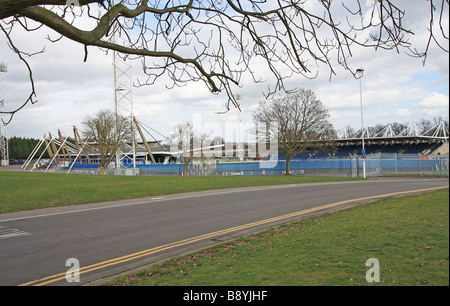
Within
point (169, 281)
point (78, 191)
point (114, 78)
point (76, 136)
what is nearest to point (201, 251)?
point (169, 281)

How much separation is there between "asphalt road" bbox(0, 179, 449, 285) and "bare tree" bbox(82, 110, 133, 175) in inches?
1307

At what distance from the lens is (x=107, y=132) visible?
47.1 meters

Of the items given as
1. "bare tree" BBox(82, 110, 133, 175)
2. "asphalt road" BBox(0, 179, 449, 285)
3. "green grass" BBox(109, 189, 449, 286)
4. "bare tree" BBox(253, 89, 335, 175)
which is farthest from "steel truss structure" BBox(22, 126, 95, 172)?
"green grass" BBox(109, 189, 449, 286)

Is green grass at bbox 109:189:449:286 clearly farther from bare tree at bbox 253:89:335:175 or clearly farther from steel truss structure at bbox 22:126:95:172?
steel truss structure at bbox 22:126:95:172

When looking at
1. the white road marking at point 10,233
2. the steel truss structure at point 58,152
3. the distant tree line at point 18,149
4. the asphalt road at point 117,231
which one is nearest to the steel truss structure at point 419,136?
→ the asphalt road at point 117,231

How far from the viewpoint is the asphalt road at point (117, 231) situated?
6352 mm

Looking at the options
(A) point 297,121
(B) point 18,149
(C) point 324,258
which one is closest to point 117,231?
(C) point 324,258

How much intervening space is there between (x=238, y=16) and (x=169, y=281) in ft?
13.7

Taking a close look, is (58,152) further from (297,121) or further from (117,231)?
(117,231)

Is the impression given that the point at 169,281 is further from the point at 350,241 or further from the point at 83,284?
the point at 350,241

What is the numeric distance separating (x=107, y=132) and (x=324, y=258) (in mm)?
45641

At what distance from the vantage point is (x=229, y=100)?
503 cm

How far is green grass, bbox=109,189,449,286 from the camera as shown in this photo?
168 inches

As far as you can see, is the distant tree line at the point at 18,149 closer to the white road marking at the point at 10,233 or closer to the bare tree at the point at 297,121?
the bare tree at the point at 297,121
